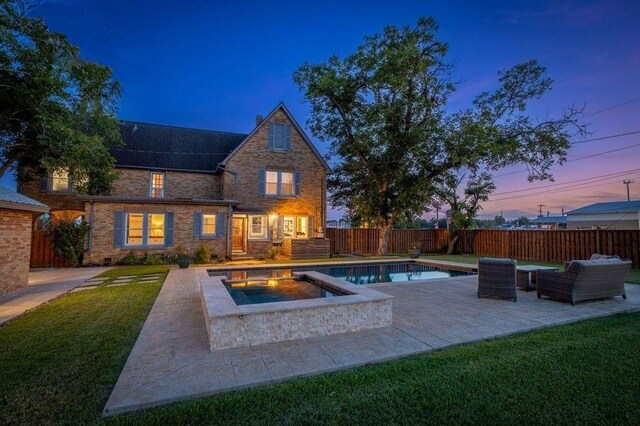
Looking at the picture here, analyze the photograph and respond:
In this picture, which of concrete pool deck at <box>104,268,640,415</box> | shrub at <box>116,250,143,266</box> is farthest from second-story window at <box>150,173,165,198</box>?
concrete pool deck at <box>104,268,640,415</box>

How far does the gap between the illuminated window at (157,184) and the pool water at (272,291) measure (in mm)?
12427

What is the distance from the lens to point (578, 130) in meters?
16.1

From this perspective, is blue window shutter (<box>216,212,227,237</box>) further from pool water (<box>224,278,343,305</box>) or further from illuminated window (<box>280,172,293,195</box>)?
pool water (<box>224,278,343,305</box>)

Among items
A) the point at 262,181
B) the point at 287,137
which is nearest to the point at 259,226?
the point at 262,181

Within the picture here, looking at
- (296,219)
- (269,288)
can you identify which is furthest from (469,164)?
(269,288)

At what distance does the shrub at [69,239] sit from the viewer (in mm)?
13234

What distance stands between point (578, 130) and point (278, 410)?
68.0 feet

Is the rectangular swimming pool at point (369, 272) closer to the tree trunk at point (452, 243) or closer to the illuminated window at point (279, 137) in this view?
the tree trunk at point (452, 243)

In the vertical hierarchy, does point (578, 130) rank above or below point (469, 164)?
above

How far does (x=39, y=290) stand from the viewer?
839 centimetres

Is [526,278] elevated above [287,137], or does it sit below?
below

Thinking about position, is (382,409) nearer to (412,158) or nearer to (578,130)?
(412,158)

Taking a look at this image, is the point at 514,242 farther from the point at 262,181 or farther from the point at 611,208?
the point at 611,208

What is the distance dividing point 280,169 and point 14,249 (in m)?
13.3
